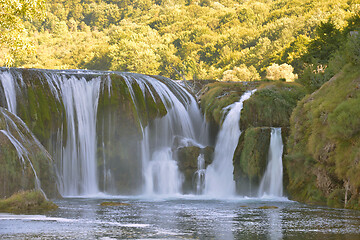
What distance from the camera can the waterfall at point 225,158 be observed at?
28.7m

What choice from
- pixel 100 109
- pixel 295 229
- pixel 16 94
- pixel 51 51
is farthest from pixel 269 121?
pixel 51 51

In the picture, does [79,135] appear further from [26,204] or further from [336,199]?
[336,199]

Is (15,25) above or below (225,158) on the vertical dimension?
above

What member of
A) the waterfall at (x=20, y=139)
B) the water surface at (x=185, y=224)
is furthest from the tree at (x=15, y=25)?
the water surface at (x=185, y=224)

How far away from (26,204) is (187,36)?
3431 inches

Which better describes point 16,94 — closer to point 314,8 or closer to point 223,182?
point 223,182

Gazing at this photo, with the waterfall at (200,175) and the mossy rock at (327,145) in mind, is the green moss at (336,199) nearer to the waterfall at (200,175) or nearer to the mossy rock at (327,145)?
the mossy rock at (327,145)

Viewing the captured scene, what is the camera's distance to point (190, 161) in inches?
1189

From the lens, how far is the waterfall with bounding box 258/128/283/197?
84.1 ft

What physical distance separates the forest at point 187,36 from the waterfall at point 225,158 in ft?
94.5

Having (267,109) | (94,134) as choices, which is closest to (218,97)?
(267,109)

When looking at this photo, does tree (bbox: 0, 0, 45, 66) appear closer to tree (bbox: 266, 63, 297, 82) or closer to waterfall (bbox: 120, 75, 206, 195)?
waterfall (bbox: 120, 75, 206, 195)

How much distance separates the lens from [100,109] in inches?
1231

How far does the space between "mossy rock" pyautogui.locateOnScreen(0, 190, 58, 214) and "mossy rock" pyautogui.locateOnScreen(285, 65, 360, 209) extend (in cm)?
1004
